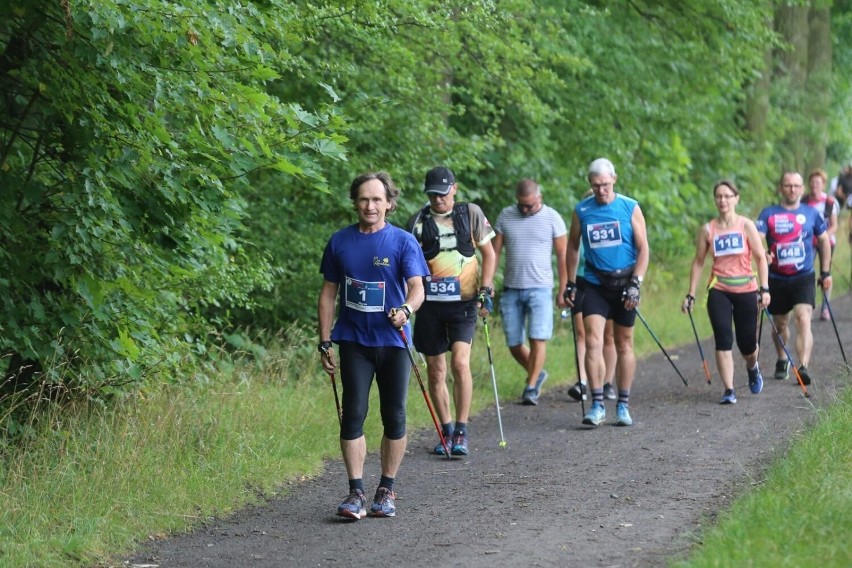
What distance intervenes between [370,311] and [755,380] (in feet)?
19.0

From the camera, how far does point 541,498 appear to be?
7.99 meters

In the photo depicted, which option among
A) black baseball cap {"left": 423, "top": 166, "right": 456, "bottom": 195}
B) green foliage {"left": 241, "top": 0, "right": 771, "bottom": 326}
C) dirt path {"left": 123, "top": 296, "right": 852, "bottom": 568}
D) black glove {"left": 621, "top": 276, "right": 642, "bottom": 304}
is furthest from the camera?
green foliage {"left": 241, "top": 0, "right": 771, "bottom": 326}

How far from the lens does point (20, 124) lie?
9.16 metres

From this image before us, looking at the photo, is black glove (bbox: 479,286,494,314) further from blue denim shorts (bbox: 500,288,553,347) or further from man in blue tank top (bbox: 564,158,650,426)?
blue denim shorts (bbox: 500,288,553,347)

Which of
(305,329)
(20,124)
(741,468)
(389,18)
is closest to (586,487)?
(741,468)

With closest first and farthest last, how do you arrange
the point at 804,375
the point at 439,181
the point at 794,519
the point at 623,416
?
the point at 794,519 → the point at 439,181 → the point at 623,416 → the point at 804,375

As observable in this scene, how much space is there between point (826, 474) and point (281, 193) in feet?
25.5

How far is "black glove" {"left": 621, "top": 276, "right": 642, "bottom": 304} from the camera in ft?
34.8

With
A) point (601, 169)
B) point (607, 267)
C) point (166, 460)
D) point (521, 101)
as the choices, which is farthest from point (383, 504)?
point (521, 101)

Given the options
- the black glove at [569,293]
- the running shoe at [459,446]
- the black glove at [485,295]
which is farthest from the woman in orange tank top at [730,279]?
the running shoe at [459,446]

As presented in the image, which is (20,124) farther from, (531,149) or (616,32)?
(616,32)

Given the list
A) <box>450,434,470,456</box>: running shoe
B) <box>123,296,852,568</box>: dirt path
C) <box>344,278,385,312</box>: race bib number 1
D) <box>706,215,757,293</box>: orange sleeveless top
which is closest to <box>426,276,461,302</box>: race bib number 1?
<box>450,434,470,456</box>: running shoe

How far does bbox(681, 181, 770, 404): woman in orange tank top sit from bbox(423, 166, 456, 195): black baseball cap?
3.08 meters

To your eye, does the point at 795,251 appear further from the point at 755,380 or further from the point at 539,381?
the point at 539,381
